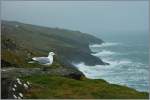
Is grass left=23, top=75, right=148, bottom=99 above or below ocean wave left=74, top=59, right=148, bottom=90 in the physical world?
above

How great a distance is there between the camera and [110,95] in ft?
105

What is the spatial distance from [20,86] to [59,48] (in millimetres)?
126828

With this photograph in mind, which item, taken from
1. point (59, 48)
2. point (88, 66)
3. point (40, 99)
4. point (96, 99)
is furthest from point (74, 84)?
point (59, 48)

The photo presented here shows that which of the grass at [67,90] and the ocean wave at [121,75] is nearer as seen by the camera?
the grass at [67,90]

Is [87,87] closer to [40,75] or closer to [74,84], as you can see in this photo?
[74,84]

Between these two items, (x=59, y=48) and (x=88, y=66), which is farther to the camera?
(x=59, y=48)

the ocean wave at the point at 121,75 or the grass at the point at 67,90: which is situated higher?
the grass at the point at 67,90

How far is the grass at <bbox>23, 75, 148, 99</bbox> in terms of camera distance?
29688mm

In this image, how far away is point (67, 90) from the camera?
1273 inches

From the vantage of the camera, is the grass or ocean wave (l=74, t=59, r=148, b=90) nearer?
the grass

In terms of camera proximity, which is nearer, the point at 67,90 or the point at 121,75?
the point at 67,90

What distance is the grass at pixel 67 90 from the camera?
29.7m

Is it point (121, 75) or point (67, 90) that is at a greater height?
point (67, 90)

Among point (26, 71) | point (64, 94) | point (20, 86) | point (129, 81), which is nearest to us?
point (20, 86)
